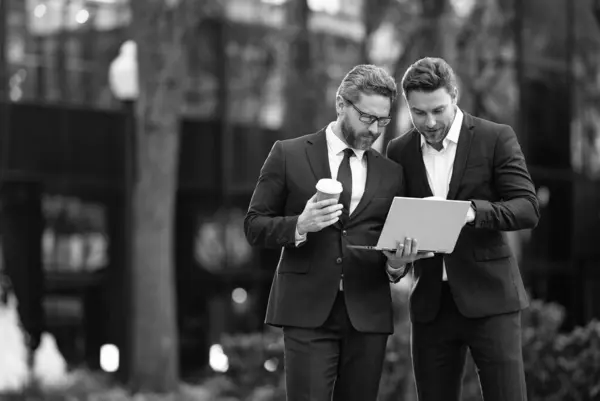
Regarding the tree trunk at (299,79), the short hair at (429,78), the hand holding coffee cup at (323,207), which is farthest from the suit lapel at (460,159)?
the tree trunk at (299,79)

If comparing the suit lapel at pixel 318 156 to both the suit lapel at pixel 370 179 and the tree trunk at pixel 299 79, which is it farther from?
the tree trunk at pixel 299 79

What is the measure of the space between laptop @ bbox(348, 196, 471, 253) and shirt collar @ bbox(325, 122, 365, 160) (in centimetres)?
53

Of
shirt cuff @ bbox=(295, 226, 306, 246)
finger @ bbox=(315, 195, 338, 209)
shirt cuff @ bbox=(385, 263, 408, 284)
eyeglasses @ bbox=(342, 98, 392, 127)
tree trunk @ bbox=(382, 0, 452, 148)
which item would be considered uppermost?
tree trunk @ bbox=(382, 0, 452, 148)

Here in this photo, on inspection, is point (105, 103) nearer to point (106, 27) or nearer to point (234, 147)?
point (106, 27)

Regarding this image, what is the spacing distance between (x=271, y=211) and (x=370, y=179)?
0.49 meters

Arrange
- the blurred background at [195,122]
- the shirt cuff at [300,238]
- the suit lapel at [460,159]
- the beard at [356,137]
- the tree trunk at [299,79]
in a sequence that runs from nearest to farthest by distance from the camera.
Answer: the shirt cuff at [300,238] → the beard at [356,137] → the suit lapel at [460,159] → the blurred background at [195,122] → the tree trunk at [299,79]

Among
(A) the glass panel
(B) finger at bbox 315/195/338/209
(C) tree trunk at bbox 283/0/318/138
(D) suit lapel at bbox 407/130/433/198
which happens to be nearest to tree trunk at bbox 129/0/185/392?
(A) the glass panel

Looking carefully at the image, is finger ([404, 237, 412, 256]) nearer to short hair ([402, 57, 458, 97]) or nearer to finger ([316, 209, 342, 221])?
finger ([316, 209, 342, 221])

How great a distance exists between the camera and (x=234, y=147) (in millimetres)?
18562

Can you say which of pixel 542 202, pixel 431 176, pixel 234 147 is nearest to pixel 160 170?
pixel 234 147

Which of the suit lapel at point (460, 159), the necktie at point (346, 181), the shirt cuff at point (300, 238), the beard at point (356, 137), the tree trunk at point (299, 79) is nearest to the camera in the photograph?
the shirt cuff at point (300, 238)

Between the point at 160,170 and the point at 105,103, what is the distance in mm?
4751

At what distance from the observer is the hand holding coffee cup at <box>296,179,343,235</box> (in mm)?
4754

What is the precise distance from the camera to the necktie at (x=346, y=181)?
16.9ft
